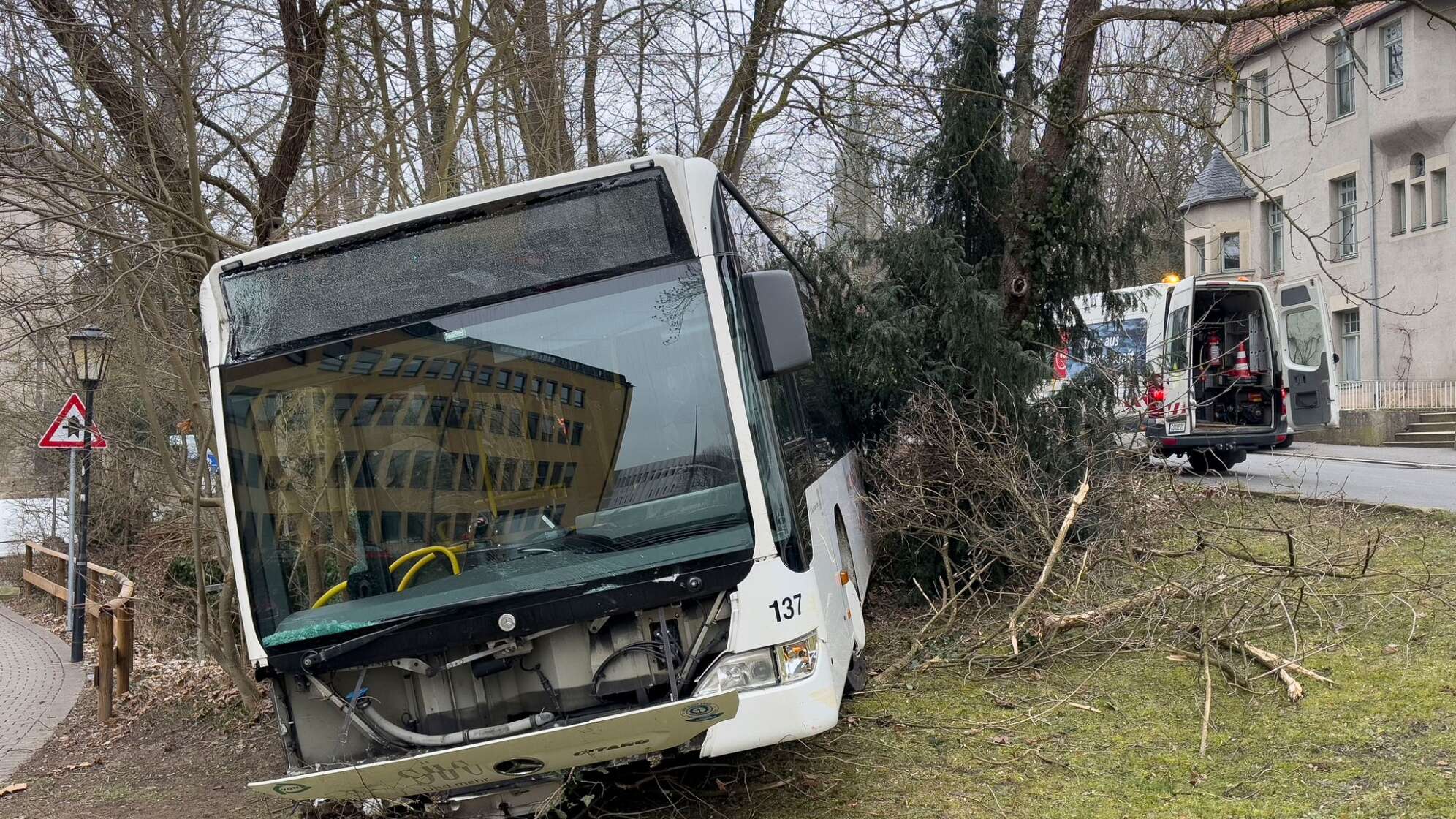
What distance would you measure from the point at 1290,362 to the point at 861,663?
1173 centimetres

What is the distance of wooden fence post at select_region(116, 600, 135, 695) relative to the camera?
10.0 metres

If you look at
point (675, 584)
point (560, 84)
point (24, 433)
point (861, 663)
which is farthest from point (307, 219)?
point (24, 433)

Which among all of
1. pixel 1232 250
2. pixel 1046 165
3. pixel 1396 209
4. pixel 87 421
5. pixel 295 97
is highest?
pixel 295 97

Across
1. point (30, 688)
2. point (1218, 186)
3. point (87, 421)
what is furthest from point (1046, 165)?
point (1218, 186)

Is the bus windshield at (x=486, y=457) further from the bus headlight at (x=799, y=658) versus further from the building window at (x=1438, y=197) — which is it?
the building window at (x=1438, y=197)

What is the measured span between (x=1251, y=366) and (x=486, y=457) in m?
15.1

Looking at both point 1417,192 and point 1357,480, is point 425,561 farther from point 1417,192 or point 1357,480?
point 1417,192

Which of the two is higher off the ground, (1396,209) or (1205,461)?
(1396,209)

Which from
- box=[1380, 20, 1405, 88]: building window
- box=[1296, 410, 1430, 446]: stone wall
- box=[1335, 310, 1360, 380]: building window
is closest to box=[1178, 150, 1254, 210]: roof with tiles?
box=[1335, 310, 1360, 380]: building window

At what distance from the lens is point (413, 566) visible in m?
4.98

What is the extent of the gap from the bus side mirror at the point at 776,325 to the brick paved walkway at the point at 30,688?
7201 mm

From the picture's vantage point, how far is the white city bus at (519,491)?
4.64 m

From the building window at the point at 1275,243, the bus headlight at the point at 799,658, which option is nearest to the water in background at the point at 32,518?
the bus headlight at the point at 799,658

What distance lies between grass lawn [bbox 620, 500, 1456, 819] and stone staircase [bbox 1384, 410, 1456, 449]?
18.5m
